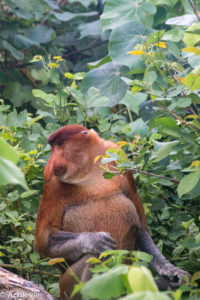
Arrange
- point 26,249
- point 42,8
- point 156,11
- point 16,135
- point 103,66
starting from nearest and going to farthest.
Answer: point 26,249 < point 16,135 < point 103,66 < point 156,11 < point 42,8

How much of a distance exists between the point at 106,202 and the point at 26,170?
0.64 m

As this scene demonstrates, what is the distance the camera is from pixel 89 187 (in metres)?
2.89

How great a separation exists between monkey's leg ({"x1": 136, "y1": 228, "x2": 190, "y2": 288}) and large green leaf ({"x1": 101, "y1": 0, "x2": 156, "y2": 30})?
1.50 meters

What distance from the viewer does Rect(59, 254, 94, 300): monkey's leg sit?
275 cm

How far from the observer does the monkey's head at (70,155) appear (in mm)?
2832

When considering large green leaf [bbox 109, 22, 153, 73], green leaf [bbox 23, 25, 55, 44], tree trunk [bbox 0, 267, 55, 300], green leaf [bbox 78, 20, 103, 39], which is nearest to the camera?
tree trunk [bbox 0, 267, 55, 300]

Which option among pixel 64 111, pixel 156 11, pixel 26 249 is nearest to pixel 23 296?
pixel 26 249

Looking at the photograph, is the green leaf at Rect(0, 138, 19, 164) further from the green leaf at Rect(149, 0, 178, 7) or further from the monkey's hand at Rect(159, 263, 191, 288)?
the green leaf at Rect(149, 0, 178, 7)

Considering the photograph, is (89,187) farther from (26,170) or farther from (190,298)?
(190,298)

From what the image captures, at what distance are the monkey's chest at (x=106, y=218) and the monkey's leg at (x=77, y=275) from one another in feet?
0.53

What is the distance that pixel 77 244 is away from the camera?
9.09 ft

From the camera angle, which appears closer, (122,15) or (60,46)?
(122,15)

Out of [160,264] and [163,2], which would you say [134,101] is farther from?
[160,264]

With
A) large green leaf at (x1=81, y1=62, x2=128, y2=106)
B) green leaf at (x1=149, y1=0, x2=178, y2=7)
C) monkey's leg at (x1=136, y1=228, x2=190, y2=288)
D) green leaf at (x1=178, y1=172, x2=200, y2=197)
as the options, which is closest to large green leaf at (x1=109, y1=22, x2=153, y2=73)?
large green leaf at (x1=81, y1=62, x2=128, y2=106)
